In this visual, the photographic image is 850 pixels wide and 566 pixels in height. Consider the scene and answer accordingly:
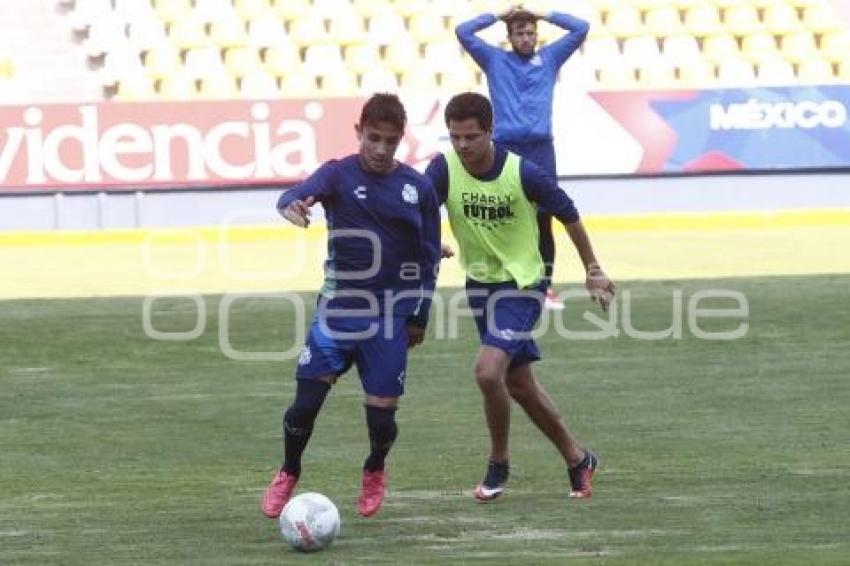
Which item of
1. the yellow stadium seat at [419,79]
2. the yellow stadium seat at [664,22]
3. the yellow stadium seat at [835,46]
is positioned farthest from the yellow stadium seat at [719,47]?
the yellow stadium seat at [419,79]

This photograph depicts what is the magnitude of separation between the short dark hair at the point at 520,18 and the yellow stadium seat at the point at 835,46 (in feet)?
61.7

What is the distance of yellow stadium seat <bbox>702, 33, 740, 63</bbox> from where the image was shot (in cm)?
3394

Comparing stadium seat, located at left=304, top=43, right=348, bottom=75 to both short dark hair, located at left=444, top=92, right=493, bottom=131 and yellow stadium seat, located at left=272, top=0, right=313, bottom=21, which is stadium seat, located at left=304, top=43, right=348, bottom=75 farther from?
short dark hair, located at left=444, top=92, right=493, bottom=131

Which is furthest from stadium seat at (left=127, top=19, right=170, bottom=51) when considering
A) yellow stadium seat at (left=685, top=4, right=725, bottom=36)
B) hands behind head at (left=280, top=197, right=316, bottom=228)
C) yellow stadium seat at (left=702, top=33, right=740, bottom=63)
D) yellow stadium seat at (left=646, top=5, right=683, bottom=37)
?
hands behind head at (left=280, top=197, right=316, bottom=228)

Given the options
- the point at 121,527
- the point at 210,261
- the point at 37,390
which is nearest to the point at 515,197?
the point at 121,527

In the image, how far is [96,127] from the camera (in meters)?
29.0

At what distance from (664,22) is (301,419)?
1010 inches

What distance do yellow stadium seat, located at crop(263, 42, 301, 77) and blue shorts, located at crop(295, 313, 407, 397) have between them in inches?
898

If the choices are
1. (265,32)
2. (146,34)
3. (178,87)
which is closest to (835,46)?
(265,32)

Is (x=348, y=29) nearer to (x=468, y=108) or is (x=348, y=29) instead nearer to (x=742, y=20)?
(x=742, y=20)

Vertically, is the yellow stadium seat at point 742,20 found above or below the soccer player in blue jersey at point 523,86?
below

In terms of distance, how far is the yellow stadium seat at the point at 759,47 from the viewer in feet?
111

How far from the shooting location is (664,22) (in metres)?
34.6

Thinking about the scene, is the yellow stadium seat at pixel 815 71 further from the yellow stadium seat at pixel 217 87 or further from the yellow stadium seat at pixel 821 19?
the yellow stadium seat at pixel 217 87
